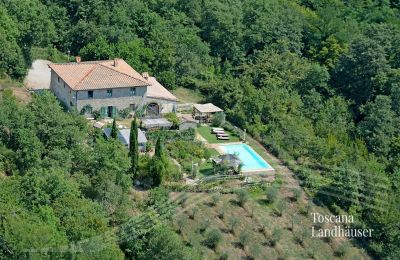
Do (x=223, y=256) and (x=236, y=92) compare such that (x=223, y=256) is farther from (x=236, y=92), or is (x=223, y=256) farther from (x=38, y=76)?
(x=38, y=76)

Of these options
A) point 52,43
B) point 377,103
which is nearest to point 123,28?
point 52,43

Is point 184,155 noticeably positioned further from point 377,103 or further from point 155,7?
point 155,7

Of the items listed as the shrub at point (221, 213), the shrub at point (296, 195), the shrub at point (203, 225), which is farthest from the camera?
the shrub at point (296, 195)

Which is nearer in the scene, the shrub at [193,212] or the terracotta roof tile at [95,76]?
the shrub at [193,212]

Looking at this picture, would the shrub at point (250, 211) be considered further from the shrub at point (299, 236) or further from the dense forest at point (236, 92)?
the dense forest at point (236, 92)

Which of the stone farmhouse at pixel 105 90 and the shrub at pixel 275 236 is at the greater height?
the stone farmhouse at pixel 105 90

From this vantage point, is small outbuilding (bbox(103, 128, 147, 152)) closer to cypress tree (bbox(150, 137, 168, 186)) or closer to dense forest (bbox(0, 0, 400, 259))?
dense forest (bbox(0, 0, 400, 259))

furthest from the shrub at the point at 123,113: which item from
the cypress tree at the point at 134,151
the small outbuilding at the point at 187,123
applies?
the cypress tree at the point at 134,151
